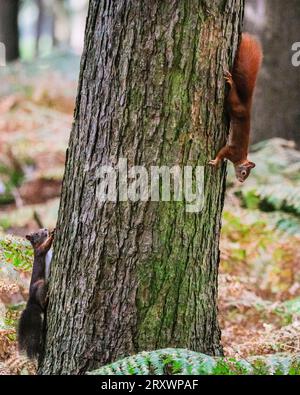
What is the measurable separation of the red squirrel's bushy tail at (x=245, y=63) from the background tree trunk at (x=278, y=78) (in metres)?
4.13

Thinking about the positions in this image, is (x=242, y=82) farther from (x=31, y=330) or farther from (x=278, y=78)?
(x=278, y=78)

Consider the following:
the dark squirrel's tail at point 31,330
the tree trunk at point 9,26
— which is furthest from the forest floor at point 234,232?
the tree trunk at point 9,26

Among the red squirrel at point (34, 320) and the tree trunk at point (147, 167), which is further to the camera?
the red squirrel at point (34, 320)

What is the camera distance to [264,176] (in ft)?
20.2

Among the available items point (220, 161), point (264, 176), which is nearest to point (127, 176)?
point (220, 161)

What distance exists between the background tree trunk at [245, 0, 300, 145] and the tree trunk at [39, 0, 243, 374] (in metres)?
4.26

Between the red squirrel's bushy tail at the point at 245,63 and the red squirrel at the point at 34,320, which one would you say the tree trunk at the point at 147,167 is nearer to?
the red squirrel's bushy tail at the point at 245,63

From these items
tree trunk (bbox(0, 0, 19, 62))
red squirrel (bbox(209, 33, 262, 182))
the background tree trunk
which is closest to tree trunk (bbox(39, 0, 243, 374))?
red squirrel (bbox(209, 33, 262, 182))

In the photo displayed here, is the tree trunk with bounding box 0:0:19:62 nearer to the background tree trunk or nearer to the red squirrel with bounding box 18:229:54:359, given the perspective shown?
the background tree trunk

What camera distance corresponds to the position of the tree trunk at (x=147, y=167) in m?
3.00

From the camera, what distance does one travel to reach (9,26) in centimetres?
1524

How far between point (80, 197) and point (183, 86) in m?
0.74
